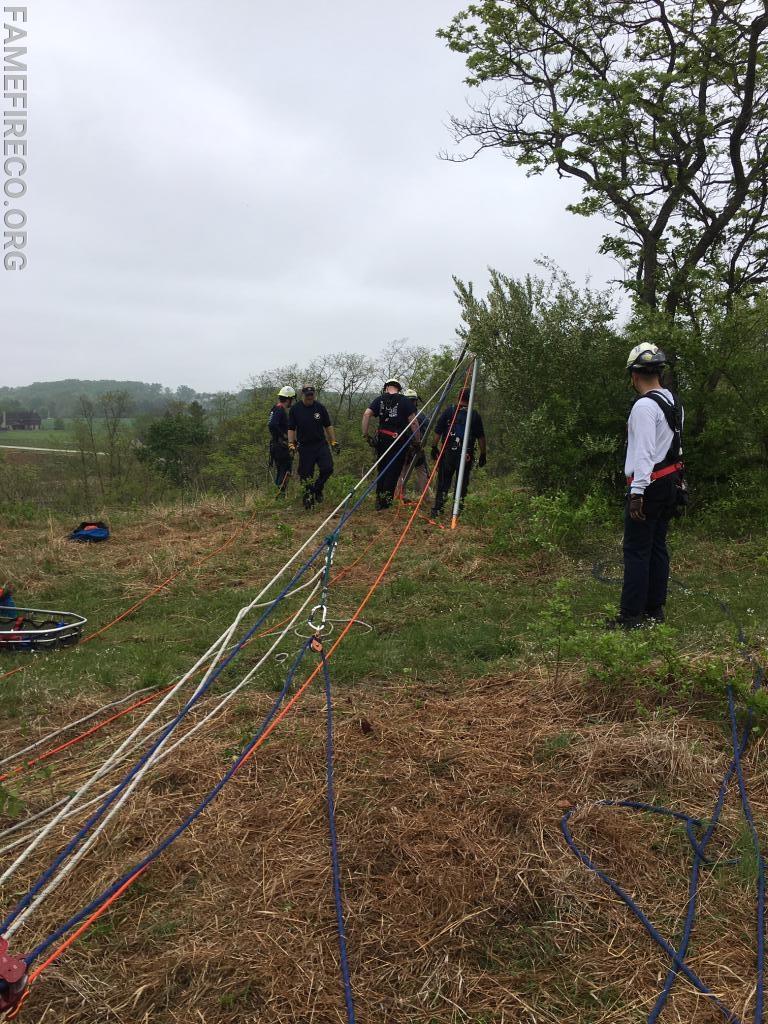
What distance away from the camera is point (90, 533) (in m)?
8.59

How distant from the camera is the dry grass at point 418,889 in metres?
1.86

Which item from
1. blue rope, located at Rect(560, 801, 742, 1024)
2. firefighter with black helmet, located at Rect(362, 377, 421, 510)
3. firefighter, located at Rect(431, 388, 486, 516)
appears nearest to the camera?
blue rope, located at Rect(560, 801, 742, 1024)

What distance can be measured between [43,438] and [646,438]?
105 ft

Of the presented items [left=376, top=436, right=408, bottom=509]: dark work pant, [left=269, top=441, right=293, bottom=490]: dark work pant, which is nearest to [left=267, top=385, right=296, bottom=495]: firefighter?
[left=269, top=441, right=293, bottom=490]: dark work pant

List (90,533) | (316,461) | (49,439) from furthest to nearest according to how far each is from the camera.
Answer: (49,439), (316,461), (90,533)

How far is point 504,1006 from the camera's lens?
5.96ft

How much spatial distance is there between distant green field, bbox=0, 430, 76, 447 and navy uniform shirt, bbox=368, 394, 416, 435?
19.9 metres

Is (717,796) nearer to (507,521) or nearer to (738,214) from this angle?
(507,521)

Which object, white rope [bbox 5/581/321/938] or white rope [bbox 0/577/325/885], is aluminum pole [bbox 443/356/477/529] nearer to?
white rope [bbox 5/581/321/938]

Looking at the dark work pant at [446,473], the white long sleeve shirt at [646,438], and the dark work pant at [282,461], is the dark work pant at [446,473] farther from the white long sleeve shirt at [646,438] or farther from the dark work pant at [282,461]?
the white long sleeve shirt at [646,438]

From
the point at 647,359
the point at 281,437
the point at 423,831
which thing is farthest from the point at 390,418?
the point at 423,831

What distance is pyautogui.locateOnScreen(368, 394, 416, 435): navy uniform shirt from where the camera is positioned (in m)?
8.99

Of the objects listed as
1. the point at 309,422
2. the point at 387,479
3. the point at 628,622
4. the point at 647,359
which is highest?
the point at 647,359

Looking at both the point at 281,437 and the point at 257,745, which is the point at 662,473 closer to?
the point at 257,745
